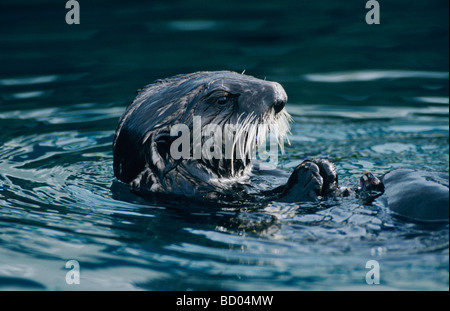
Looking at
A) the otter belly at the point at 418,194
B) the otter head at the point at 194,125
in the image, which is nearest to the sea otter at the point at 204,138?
the otter head at the point at 194,125

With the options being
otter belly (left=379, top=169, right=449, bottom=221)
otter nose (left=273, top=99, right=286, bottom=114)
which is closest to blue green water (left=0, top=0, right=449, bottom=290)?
otter belly (left=379, top=169, right=449, bottom=221)

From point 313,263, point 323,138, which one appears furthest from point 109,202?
point 323,138

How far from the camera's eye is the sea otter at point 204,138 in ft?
14.4

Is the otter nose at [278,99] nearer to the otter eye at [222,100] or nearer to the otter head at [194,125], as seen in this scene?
the otter head at [194,125]

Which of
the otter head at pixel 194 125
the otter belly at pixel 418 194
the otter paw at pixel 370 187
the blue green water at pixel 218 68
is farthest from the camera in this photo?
the otter head at pixel 194 125

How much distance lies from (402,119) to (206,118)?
346 centimetres

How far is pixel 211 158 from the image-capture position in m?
4.52

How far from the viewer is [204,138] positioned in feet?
14.5

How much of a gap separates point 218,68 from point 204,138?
14.5 ft

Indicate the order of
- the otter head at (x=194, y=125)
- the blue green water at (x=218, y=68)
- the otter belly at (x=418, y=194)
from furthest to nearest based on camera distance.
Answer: the otter head at (x=194, y=125) < the otter belly at (x=418, y=194) < the blue green water at (x=218, y=68)

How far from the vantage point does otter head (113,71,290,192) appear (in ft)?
14.5

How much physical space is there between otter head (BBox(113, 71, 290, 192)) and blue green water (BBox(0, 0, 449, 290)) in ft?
0.84

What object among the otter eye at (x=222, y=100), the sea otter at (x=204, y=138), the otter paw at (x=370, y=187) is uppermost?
the otter eye at (x=222, y=100)
